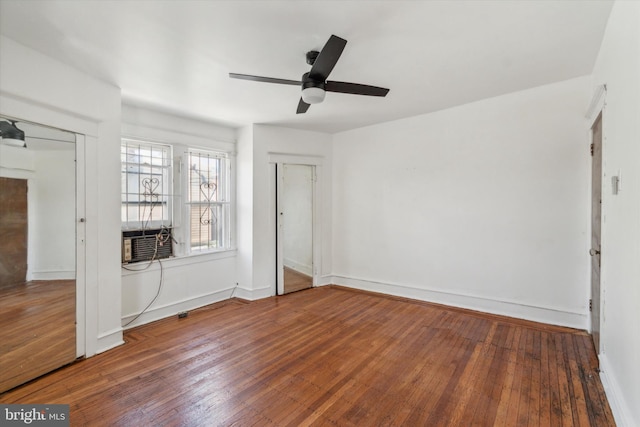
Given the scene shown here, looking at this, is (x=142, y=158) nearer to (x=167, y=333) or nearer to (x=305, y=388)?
(x=167, y=333)

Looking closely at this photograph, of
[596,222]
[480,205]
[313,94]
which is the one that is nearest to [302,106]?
[313,94]

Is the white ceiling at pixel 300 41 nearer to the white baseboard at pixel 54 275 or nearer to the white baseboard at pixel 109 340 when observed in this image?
the white baseboard at pixel 54 275

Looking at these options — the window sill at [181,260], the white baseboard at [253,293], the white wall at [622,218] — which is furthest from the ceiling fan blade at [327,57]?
the white baseboard at [253,293]

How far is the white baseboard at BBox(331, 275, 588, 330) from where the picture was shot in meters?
3.15

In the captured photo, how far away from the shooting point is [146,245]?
3.61m

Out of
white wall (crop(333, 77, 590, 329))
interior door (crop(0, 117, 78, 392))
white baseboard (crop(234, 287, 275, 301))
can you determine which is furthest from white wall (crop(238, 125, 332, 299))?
interior door (crop(0, 117, 78, 392))

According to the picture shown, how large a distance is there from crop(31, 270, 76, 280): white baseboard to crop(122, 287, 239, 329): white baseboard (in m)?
0.95

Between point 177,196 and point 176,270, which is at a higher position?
point 177,196

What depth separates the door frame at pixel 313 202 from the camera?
15.1ft

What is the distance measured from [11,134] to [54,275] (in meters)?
1.22

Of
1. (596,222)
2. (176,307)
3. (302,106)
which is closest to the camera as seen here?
(596,222)

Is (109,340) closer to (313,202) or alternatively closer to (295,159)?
(313,202)

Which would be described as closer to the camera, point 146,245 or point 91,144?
point 91,144

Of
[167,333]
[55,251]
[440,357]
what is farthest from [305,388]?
[55,251]
